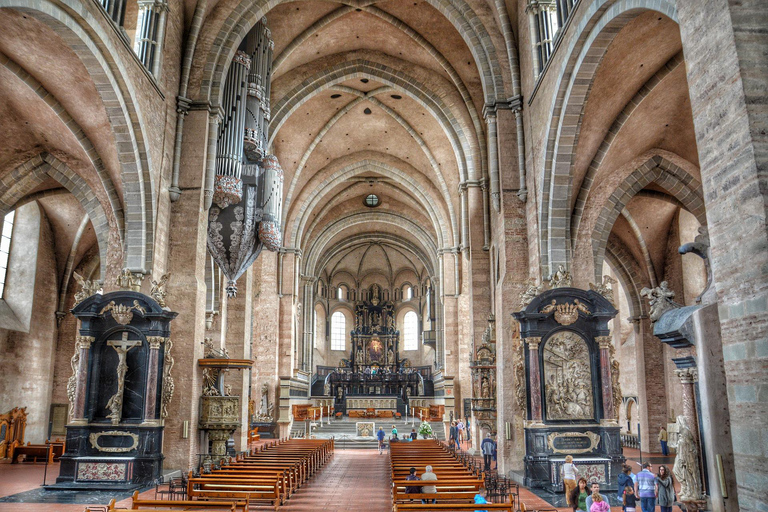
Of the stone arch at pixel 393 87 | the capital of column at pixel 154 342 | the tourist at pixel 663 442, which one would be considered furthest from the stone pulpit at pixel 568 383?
the stone arch at pixel 393 87

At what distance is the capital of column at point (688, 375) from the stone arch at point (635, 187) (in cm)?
959

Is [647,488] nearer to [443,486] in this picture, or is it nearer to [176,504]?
[443,486]

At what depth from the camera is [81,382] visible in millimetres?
13859

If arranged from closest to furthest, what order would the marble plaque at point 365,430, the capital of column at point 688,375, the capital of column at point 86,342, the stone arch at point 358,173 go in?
the capital of column at point 688,375 → the capital of column at point 86,342 → the marble plaque at point 365,430 → the stone arch at point 358,173

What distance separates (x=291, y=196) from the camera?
31906mm

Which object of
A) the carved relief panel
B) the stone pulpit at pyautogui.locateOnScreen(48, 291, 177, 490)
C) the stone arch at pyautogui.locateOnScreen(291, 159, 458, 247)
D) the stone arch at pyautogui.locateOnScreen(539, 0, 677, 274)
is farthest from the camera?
the stone arch at pyautogui.locateOnScreen(291, 159, 458, 247)

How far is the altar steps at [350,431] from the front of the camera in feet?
90.4

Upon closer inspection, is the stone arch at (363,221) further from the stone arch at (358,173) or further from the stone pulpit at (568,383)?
the stone pulpit at (568,383)

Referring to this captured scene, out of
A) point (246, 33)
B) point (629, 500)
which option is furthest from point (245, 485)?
point (246, 33)

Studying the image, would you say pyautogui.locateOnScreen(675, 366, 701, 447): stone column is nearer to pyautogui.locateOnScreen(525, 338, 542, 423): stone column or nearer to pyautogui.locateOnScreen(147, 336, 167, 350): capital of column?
pyautogui.locateOnScreen(525, 338, 542, 423): stone column

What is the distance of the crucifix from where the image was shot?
544 inches

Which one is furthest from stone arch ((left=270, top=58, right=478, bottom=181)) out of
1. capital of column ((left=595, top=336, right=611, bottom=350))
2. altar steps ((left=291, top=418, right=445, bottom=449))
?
altar steps ((left=291, top=418, right=445, bottom=449))

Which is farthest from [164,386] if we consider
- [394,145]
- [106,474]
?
[394,145]

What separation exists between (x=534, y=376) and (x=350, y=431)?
20.8m
